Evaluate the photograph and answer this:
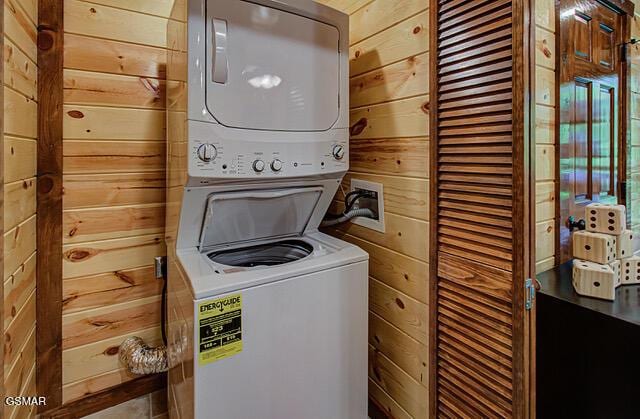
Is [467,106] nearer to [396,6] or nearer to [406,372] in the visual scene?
[396,6]

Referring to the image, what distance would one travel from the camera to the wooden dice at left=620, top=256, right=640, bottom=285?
51.1 inches

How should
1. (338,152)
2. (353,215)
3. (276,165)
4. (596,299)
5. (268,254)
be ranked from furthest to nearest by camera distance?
(353,215)
(268,254)
(338,152)
(276,165)
(596,299)

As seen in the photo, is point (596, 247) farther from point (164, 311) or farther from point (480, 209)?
point (164, 311)

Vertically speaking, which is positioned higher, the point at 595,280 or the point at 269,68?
the point at 269,68

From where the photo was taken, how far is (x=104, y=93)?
5.31ft

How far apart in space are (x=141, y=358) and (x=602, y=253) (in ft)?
6.63

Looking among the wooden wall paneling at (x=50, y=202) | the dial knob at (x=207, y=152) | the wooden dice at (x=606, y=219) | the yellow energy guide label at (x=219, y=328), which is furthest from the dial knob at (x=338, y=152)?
the wooden wall paneling at (x=50, y=202)

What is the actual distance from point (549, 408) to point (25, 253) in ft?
6.71

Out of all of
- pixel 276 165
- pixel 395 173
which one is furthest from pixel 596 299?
pixel 276 165

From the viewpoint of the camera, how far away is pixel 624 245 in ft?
4.21

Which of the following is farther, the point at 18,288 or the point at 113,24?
the point at 113,24

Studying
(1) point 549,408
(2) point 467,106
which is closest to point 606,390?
(1) point 549,408

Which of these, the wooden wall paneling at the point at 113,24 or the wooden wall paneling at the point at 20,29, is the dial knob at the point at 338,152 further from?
the wooden wall paneling at the point at 20,29

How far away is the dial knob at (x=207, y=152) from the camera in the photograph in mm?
1133
